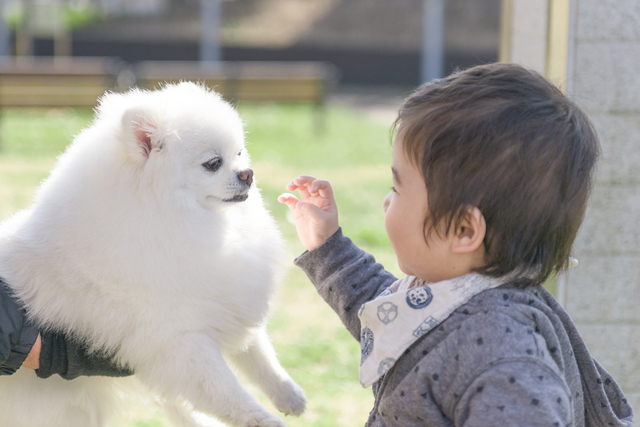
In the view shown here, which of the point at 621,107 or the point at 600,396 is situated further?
the point at 621,107

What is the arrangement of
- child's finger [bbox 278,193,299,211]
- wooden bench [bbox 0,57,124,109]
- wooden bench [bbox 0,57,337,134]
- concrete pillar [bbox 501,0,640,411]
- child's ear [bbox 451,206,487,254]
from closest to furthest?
child's ear [bbox 451,206,487,254], child's finger [bbox 278,193,299,211], concrete pillar [bbox 501,0,640,411], wooden bench [bbox 0,57,124,109], wooden bench [bbox 0,57,337,134]

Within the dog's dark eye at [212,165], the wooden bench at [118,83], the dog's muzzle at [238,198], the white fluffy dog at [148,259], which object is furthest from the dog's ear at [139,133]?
the wooden bench at [118,83]

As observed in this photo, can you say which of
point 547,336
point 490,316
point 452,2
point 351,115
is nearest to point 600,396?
point 547,336

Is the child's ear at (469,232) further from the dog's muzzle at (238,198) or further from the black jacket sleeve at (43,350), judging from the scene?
the black jacket sleeve at (43,350)

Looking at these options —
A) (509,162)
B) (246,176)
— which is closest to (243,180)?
(246,176)

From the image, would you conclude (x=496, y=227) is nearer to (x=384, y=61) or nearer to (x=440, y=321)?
(x=440, y=321)

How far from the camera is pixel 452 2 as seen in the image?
24.6 m

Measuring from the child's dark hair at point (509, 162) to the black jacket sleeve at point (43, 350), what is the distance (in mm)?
995

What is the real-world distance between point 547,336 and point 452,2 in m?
25.1

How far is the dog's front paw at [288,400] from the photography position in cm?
194

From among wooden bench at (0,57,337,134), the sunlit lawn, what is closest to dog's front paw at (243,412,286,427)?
the sunlit lawn

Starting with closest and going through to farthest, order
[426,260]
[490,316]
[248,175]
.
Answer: [490,316], [426,260], [248,175]

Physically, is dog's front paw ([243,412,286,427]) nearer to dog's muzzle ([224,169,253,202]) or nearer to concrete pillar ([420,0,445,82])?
dog's muzzle ([224,169,253,202])

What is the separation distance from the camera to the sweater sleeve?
1790 mm
